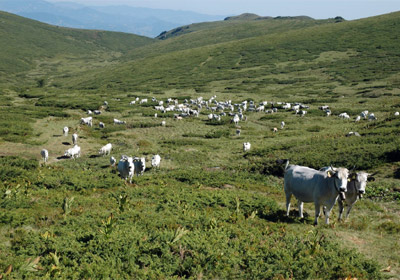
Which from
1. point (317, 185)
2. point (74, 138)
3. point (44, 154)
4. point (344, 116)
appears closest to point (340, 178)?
point (317, 185)

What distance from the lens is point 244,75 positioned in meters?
111

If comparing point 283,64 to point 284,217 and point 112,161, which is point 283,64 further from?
point 284,217

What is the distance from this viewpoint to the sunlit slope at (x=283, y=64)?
9381 cm

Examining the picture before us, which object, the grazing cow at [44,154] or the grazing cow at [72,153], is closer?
the grazing cow at [44,154]

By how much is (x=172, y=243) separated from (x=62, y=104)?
54.9 metres

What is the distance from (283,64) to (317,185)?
11684cm

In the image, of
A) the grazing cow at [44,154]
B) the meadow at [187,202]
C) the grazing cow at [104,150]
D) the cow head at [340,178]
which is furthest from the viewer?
the grazing cow at [104,150]

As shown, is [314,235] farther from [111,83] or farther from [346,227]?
[111,83]

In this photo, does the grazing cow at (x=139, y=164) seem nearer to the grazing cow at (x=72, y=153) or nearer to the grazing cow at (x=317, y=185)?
the grazing cow at (x=72, y=153)

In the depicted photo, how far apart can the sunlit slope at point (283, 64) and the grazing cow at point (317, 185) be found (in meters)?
71.8

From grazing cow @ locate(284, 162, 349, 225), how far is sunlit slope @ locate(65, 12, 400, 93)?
7184 cm

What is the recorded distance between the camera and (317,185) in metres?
12.5

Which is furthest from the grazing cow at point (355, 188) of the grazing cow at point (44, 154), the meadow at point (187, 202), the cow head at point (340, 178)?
the grazing cow at point (44, 154)

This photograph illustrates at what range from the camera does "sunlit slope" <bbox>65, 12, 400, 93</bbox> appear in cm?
9381
